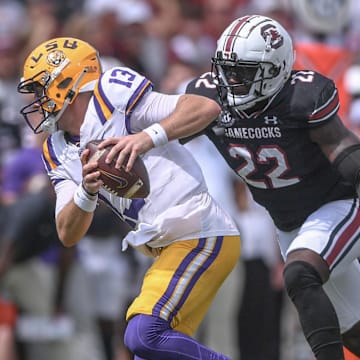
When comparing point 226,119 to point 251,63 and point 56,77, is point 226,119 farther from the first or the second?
point 56,77

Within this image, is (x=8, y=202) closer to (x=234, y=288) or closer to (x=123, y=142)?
(x=234, y=288)

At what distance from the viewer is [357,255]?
573 cm

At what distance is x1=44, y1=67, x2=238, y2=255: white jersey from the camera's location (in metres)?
5.36

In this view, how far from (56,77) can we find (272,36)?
1.04m

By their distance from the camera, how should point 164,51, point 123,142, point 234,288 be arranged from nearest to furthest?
point 123,142
point 234,288
point 164,51

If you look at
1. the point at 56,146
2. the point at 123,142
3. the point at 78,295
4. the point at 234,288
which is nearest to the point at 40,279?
the point at 78,295

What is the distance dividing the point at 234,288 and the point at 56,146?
12.4 ft

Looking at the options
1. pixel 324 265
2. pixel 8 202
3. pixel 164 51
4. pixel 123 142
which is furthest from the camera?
pixel 164 51

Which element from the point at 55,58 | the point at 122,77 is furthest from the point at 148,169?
the point at 55,58

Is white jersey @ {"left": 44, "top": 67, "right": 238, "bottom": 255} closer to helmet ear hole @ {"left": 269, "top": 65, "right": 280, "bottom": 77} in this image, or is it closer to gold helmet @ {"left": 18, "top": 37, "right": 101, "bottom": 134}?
gold helmet @ {"left": 18, "top": 37, "right": 101, "bottom": 134}

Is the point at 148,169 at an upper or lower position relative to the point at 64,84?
lower

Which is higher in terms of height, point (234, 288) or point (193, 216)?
point (193, 216)

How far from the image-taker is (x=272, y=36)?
5.64m

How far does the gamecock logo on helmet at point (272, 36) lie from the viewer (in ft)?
18.4
